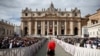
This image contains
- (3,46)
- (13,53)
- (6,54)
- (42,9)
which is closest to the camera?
(6,54)

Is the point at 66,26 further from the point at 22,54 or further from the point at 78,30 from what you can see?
the point at 22,54

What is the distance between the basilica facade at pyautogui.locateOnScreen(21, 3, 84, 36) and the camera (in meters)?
108

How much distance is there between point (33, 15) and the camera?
113m

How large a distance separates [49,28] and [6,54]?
10021 cm

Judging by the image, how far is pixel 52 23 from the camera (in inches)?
4321

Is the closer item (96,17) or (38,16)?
(96,17)

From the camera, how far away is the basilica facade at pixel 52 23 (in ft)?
355

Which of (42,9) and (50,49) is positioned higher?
(42,9)

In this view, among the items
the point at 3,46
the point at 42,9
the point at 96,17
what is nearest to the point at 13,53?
the point at 3,46

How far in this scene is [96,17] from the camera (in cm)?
9000

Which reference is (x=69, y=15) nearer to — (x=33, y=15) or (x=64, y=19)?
(x=64, y=19)

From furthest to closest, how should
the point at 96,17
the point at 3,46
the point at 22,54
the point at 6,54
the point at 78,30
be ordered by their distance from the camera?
the point at 78,30 → the point at 96,17 → the point at 3,46 → the point at 22,54 → the point at 6,54

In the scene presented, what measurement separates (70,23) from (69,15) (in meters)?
4.59

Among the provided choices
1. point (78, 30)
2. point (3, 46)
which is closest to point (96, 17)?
point (78, 30)
